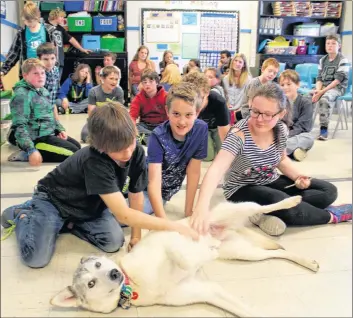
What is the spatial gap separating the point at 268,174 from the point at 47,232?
3.55 ft

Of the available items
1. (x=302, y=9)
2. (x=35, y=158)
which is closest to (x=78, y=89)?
(x=35, y=158)

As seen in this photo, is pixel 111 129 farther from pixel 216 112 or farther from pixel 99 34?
pixel 99 34

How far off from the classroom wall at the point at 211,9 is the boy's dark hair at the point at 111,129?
559 centimetres

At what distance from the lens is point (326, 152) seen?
11.2 feet

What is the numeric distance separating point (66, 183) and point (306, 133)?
2272mm

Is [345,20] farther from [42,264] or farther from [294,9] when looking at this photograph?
[42,264]

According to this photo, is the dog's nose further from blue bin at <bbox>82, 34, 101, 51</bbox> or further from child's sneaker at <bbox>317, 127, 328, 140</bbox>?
blue bin at <bbox>82, 34, 101, 51</bbox>

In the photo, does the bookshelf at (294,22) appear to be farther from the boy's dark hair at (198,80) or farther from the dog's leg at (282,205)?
the dog's leg at (282,205)

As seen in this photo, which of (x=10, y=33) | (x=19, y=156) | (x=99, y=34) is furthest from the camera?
(x=99, y=34)

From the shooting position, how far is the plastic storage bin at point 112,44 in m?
6.34

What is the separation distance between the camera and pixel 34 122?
296 centimetres

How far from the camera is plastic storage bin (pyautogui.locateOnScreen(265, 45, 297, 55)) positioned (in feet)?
22.1

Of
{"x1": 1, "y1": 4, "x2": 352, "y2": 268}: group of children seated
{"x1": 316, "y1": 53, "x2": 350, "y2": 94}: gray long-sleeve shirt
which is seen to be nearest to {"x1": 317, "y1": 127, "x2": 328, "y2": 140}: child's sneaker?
{"x1": 316, "y1": 53, "x2": 350, "y2": 94}: gray long-sleeve shirt

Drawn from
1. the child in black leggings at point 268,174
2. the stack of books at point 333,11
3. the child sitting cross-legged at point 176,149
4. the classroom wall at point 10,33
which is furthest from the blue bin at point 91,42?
the child in black leggings at point 268,174
